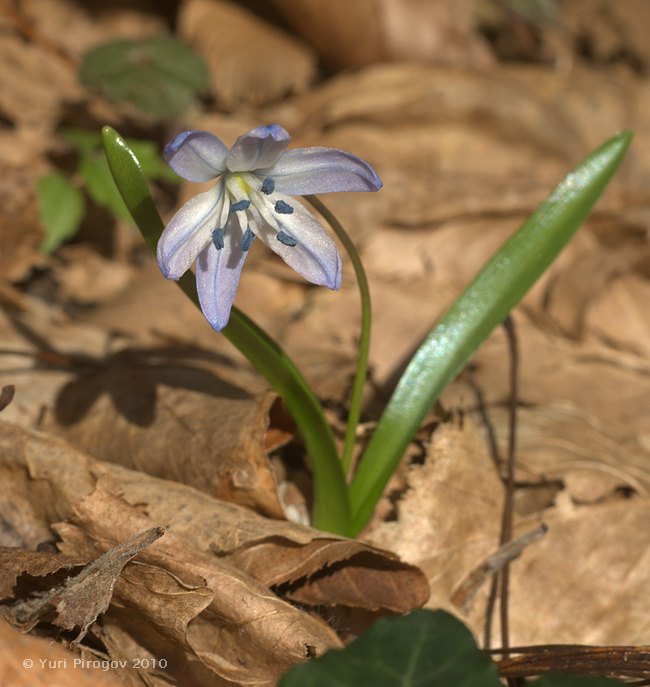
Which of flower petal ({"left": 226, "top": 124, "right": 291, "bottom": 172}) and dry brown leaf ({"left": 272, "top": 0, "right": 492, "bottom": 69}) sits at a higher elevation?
dry brown leaf ({"left": 272, "top": 0, "right": 492, "bottom": 69})

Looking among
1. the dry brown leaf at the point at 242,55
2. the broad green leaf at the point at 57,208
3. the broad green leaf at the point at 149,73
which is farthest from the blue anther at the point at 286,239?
the dry brown leaf at the point at 242,55

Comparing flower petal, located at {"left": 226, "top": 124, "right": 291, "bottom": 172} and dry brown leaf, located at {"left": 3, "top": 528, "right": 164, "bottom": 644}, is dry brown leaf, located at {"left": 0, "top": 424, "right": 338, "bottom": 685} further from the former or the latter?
flower petal, located at {"left": 226, "top": 124, "right": 291, "bottom": 172}

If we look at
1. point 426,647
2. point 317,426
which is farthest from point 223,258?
point 426,647

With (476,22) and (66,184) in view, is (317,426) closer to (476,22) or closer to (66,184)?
(66,184)

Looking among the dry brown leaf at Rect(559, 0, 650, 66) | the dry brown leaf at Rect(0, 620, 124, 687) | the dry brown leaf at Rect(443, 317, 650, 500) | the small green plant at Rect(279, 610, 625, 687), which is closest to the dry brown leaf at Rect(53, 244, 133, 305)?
the dry brown leaf at Rect(443, 317, 650, 500)

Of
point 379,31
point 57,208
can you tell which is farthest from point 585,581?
point 379,31

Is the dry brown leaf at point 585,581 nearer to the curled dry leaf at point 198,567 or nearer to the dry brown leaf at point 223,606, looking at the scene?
the curled dry leaf at point 198,567
